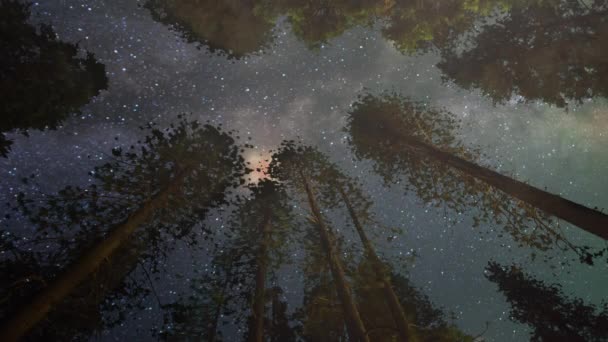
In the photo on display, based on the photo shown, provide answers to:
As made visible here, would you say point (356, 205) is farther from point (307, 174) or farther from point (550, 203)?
point (550, 203)

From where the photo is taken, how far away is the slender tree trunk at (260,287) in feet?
35.9

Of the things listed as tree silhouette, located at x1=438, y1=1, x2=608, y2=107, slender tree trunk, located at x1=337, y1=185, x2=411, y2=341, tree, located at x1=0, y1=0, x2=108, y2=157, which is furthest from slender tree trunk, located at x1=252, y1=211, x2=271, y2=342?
tree silhouette, located at x1=438, y1=1, x2=608, y2=107

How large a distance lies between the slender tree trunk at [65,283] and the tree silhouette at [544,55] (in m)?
13.5

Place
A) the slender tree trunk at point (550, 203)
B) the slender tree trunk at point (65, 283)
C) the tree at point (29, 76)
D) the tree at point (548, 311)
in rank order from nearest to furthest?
the slender tree trunk at point (65, 283)
the slender tree trunk at point (550, 203)
the tree at point (29, 76)
the tree at point (548, 311)

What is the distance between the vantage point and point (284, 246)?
13.3 metres

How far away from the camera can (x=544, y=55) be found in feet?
36.9

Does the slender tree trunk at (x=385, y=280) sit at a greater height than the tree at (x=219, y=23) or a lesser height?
lesser

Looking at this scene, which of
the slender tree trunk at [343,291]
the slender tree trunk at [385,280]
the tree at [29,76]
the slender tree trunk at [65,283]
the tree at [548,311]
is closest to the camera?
the slender tree trunk at [65,283]

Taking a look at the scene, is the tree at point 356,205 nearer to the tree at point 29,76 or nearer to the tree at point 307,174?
the tree at point 307,174

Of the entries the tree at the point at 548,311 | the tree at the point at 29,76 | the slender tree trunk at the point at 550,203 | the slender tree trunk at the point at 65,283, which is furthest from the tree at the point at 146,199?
the tree at the point at 548,311

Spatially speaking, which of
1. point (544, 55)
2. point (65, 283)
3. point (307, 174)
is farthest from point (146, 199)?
point (544, 55)

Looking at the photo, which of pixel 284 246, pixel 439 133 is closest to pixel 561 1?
pixel 439 133

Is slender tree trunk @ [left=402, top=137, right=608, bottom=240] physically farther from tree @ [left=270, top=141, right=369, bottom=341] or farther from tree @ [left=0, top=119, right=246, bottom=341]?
tree @ [left=0, top=119, right=246, bottom=341]

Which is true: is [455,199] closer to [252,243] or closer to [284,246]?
[284,246]
